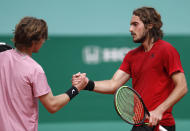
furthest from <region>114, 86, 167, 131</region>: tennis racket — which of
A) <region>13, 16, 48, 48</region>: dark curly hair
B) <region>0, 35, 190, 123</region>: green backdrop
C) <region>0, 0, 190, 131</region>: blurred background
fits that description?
<region>0, 35, 190, 123</region>: green backdrop

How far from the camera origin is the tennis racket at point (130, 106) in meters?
2.73

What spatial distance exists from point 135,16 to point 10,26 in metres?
3.78

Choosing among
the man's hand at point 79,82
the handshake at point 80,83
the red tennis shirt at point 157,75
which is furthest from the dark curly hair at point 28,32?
the red tennis shirt at point 157,75

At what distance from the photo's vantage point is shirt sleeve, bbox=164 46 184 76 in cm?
276

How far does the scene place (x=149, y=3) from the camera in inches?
256

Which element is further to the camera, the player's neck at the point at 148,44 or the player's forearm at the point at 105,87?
the player's forearm at the point at 105,87

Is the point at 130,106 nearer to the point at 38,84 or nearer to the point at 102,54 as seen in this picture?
the point at 38,84

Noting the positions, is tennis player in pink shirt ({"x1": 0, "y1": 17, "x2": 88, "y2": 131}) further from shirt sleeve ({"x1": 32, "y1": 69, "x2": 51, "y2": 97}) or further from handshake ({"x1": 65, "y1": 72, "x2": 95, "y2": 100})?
handshake ({"x1": 65, "y1": 72, "x2": 95, "y2": 100})

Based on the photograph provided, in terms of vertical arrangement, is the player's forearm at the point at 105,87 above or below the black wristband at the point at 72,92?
below

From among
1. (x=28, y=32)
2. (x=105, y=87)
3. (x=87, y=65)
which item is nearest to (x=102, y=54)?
(x=87, y=65)

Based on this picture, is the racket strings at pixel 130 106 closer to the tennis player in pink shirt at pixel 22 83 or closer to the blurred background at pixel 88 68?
the tennis player in pink shirt at pixel 22 83

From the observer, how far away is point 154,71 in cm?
291

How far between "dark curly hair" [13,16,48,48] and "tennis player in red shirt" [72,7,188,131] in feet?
2.60

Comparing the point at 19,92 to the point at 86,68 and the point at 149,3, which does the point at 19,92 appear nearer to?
the point at 86,68
